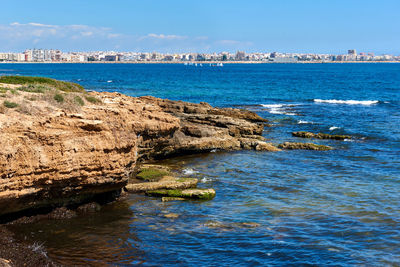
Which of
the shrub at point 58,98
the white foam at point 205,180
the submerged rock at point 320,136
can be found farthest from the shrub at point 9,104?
the submerged rock at point 320,136

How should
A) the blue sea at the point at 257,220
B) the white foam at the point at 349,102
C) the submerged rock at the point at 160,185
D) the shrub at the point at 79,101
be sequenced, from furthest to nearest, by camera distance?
the white foam at the point at 349,102, the submerged rock at the point at 160,185, the shrub at the point at 79,101, the blue sea at the point at 257,220

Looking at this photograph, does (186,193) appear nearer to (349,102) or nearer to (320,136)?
(320,136)

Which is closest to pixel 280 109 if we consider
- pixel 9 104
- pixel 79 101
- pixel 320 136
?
pixel 320 136

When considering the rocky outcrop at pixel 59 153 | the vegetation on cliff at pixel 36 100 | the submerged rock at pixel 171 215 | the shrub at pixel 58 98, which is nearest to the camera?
the rocky outcrop at pixel 59 153

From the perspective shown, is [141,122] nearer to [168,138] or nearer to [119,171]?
[168,138]

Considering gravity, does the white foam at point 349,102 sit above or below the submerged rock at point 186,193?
above

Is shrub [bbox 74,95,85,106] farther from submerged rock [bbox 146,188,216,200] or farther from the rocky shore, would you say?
submerged rock [bbox 146,188,216,200]

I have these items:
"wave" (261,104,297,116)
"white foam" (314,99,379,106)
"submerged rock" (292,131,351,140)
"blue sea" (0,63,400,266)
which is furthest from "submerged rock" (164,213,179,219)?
"white foam" (314,99,379,106)

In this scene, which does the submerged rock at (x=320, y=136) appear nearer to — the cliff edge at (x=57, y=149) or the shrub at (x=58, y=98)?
the cliff edge at (x=57, y=149)

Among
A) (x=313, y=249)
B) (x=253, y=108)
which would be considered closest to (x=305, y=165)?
(x=313, y=249)

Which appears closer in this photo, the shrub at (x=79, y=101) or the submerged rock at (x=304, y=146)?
the shrub at (x=79, y=101)

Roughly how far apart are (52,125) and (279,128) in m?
30.5

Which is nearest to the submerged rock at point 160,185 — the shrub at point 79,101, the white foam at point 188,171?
the white foam at point 188,171

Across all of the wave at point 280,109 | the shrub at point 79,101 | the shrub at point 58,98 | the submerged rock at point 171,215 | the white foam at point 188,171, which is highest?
the shrub at point 58,98
